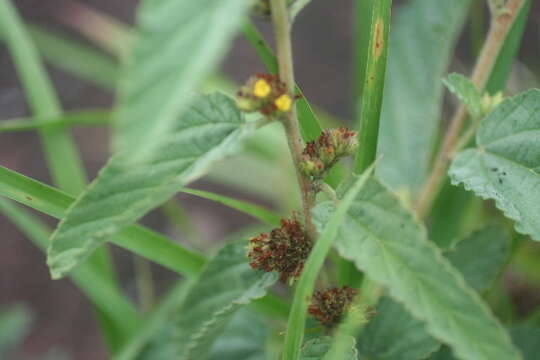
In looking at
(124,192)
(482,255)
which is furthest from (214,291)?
(482,255)

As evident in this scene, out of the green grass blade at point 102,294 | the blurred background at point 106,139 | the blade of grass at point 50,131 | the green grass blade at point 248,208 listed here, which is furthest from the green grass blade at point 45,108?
the green grass blade at point 248,208

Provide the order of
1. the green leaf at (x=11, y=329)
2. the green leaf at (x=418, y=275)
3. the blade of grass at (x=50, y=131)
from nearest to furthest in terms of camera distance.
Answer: the green leaf at (x=418, y=275)
the blade of grass at (x=50, y=131)
the green leaf at (x=11, y=329)

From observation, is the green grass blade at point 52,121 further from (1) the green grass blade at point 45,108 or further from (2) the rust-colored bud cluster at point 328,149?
(2) the rust-colored bud cluster at point 328,149

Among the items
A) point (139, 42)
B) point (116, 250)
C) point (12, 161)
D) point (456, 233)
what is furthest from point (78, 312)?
point (139, 42)

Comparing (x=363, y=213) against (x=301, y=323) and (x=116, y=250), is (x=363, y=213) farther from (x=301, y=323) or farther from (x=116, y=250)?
(x=116, y=250)

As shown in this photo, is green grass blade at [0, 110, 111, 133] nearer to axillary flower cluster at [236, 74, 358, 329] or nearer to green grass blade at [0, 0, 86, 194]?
green grass blade at [0, 0, 86, 194]

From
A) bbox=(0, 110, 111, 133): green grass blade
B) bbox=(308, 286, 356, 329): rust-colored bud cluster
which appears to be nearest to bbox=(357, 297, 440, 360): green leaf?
bbox=(308, 286, 356, 329): rust-colored bud cluster

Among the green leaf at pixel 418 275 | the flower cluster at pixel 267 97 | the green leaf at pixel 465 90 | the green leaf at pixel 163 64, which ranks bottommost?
the green leaf at pixel 163 64
